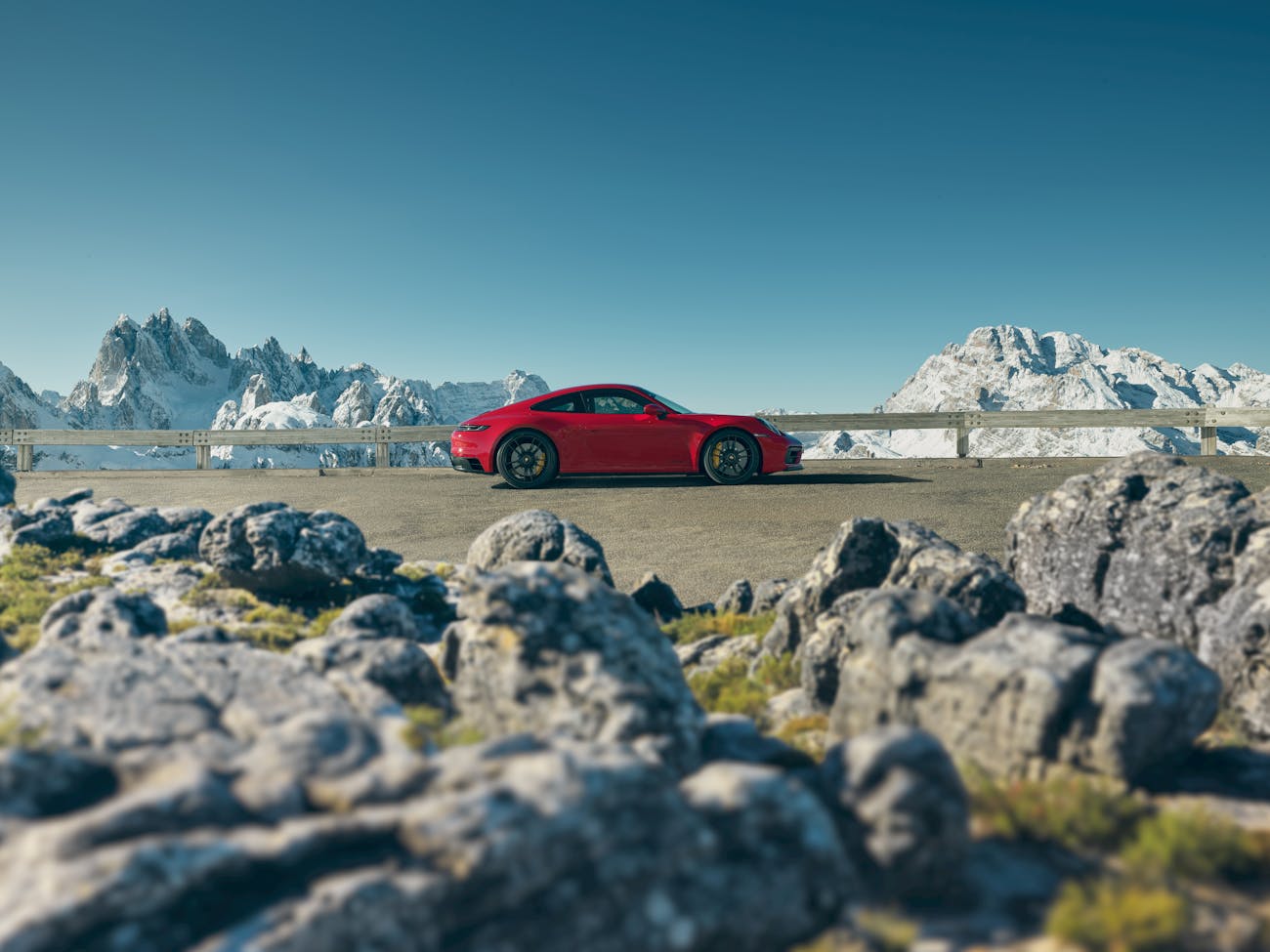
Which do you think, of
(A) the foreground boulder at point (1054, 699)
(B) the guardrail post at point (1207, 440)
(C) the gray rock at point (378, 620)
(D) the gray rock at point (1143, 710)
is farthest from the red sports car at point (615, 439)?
(B) the guardrail post at point (1207, 440)

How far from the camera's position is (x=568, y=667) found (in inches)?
140

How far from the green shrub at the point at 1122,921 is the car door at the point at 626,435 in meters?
9.85

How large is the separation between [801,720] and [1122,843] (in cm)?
186

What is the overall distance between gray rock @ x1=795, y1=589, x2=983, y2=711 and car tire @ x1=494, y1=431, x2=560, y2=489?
7.90 meters

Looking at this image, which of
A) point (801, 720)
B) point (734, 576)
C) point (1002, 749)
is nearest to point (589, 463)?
point (734, 576)

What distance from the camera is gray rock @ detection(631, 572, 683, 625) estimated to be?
6789mm

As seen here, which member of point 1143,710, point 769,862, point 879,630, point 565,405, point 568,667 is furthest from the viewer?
point 565,405

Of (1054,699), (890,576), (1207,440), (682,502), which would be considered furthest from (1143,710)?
(1207,440)

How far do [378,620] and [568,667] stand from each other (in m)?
2.46

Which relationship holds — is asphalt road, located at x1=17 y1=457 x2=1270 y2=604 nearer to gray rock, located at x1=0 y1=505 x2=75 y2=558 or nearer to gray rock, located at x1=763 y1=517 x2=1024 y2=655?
gray rock, located at x1=763 y1=517 x2=1024 y2=655

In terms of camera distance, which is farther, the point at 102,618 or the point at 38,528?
the point at 38,528

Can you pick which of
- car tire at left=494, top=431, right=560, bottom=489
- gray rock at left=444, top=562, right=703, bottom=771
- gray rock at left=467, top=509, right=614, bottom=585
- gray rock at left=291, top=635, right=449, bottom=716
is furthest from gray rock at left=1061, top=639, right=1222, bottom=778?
car tire at left=494, top=431, right=560, bottom=489

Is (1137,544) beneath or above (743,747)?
above

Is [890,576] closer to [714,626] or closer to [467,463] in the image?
[714,626]
